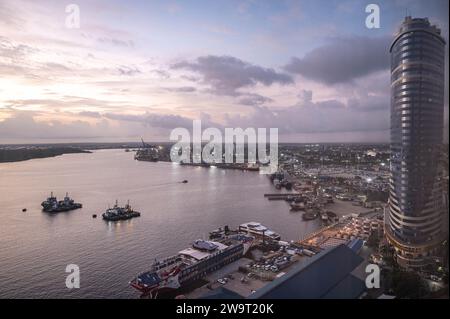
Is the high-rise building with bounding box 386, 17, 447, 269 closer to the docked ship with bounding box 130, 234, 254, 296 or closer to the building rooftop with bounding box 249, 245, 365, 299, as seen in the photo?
the docked ship with bounding box 130, 234, 254, 296

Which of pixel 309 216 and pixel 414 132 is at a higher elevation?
pixel 414 132

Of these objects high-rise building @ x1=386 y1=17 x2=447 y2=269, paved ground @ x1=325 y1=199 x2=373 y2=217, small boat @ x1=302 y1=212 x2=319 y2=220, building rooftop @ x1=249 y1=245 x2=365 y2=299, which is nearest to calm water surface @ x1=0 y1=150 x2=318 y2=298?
small boat @ x1=302 y1=212 x2=319 y2=220

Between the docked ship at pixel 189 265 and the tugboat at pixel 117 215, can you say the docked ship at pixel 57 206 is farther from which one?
the docked ship at pixel 189 265

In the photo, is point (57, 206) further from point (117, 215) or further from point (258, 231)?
point (258, 231)

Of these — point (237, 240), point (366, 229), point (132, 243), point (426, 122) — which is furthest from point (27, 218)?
point (426, 122)

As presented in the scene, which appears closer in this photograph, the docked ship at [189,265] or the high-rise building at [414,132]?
the docked ship at [189,265]

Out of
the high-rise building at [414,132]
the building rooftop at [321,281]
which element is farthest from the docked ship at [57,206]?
the building rooftop at [321,281]

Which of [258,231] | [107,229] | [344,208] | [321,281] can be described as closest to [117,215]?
[107,229]
